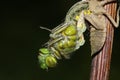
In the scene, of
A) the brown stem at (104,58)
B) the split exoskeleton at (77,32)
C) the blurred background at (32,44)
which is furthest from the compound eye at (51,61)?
the blurred background at (32,44)

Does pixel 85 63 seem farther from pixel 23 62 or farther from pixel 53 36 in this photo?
pixel 53 36

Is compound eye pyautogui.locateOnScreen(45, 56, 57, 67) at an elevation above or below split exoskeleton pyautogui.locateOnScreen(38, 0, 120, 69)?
below

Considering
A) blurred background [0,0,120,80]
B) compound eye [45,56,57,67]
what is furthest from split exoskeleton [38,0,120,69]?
blurred background [0,0,120,80]

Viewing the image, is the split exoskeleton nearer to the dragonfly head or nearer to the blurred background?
the dragonfly head

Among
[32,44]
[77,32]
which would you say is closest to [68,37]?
[77,32]

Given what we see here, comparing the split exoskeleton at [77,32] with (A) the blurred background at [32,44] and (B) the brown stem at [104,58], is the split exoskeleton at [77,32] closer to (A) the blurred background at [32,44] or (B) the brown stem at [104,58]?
(B) the brown stem at [104,58]

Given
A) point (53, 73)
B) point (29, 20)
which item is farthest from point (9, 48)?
point (53, 73)

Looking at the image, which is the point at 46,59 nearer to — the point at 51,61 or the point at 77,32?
the point at 51,61
